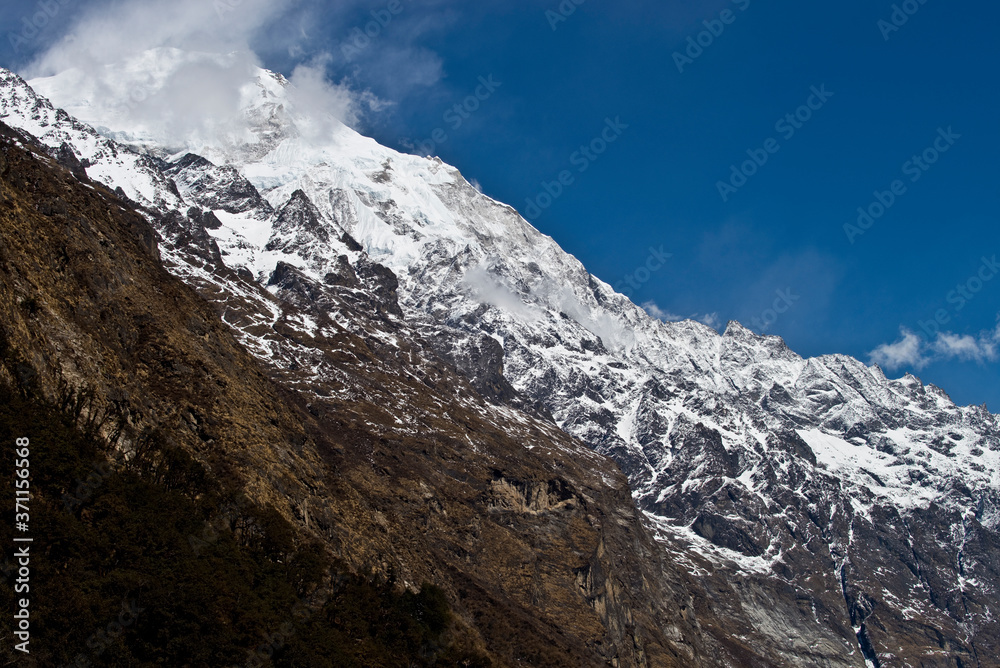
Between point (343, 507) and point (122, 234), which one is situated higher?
point (122, 234)

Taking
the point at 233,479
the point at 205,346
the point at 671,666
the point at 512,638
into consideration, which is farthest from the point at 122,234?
the point at 671,666

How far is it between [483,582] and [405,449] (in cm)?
Answer: 4714

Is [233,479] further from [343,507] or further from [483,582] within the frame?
[483,582]

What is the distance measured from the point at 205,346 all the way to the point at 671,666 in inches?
5252

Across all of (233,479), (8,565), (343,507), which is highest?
(343,507)

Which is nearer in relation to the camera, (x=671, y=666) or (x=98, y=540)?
(x=98, y=540)

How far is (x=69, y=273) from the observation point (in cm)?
7856

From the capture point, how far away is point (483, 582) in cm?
13962

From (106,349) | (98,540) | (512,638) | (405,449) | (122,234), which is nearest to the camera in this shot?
(98,540)

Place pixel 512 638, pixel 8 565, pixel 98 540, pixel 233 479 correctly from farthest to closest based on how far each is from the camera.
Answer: pixel 512 638, pixel 233 479, pixel 98 540, pixel 8 565

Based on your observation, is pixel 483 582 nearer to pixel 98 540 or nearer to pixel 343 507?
pixel 343 507

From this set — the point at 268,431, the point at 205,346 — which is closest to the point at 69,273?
the point at 205,346

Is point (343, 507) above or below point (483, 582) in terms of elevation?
below

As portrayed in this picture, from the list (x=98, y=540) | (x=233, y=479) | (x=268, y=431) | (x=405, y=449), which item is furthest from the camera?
(x=405, y=449)
